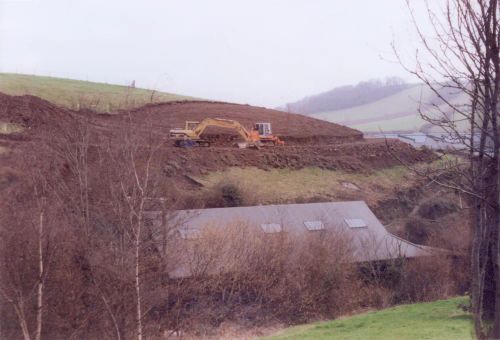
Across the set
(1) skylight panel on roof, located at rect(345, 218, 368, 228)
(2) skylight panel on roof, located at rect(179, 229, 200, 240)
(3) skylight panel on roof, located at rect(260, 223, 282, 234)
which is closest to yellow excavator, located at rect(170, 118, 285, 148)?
(1) skylight panel on roof, located at rect(345, 218, 368, 228)

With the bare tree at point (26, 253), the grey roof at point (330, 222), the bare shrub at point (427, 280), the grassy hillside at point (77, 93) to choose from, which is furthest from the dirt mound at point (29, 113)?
the bare shrub at point (427, 280)

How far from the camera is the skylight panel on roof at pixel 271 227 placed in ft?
62.4

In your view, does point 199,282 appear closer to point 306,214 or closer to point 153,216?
point 153,216

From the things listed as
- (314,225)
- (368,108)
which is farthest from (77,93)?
(368,108)

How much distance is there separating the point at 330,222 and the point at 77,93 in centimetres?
2101

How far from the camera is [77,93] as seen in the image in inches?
1348

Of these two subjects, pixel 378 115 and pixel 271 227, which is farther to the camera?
pixel 378 115

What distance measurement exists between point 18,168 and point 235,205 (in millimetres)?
9019

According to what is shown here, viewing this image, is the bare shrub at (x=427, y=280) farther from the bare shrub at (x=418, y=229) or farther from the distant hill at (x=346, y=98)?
the distant hill at (x=346, y=98)

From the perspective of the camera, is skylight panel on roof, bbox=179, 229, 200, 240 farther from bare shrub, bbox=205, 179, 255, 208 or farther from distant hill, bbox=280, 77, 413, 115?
distant hill, bbox=280, 77, 413, 115

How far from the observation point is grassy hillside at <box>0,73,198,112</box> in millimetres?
30203

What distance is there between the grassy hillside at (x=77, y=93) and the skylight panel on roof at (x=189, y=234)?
451 inches

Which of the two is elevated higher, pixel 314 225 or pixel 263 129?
pixel 263 129

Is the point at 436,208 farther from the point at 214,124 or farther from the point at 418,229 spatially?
the point at 214,124
